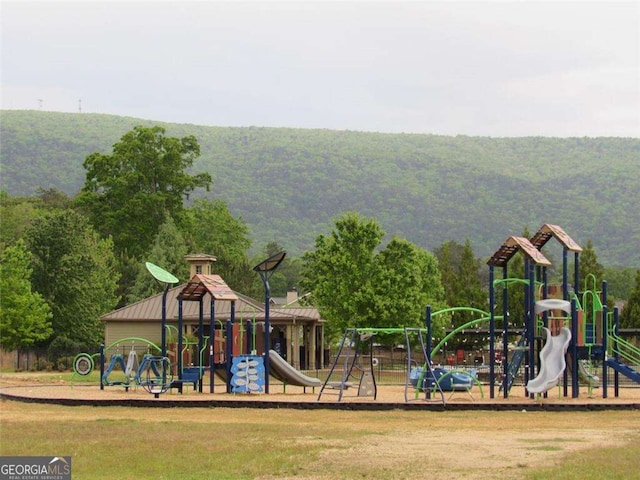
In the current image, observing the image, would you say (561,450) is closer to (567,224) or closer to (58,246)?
(58,246)

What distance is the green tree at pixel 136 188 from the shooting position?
8462 centimetres

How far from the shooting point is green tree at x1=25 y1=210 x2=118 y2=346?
61.6 m

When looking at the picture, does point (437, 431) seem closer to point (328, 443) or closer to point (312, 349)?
point (328, 443)

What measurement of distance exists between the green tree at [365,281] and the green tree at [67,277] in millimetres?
12634

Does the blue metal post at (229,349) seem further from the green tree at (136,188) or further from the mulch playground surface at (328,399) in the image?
the green tree at (136,188)

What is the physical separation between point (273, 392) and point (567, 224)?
144646 millimetres

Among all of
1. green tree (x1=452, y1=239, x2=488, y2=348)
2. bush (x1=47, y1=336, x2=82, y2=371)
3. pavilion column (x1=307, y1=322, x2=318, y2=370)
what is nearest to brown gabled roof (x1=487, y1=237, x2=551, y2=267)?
pavilion column (x1=307, y1=322, x2=318, y2=370)

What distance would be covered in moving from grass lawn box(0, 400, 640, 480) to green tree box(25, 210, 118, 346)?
33.1 metres

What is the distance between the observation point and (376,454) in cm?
1955

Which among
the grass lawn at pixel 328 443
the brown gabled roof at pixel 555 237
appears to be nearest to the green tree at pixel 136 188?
the brown gabled roof at pixel 555 237

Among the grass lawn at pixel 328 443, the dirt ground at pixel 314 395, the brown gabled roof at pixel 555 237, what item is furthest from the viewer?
the brown gabled roof at pixel 555 237

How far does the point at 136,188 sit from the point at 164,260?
1198 centimetres

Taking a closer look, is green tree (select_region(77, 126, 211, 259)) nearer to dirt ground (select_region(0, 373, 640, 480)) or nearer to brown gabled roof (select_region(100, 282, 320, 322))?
brown gabled roof (select_region(100, 282, 320, 322))

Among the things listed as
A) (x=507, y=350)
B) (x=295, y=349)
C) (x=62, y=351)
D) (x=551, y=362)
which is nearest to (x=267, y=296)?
(x=507, y=350)
